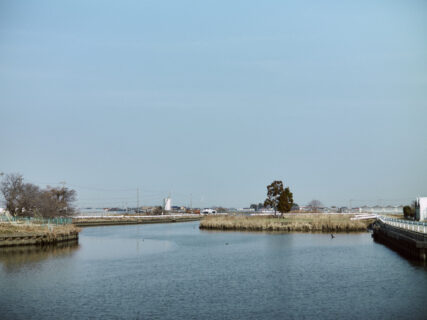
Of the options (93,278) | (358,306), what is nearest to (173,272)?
(93,278)

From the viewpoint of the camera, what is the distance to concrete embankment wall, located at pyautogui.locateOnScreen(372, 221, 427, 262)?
122ft

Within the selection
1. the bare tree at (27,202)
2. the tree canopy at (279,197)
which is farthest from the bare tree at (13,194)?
the tree canopy at (279,197)

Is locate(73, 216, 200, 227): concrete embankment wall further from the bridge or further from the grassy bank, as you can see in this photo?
the bridge

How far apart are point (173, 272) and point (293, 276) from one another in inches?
347

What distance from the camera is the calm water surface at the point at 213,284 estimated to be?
928 inches

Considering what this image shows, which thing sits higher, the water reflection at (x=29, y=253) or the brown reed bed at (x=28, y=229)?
the brown reed bed at (x=28, y=229)

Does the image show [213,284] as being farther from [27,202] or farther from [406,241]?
[27,202]

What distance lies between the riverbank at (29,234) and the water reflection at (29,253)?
3.22ft

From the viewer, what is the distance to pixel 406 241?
4138 centimetres

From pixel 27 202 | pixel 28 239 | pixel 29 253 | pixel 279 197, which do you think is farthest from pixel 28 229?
pixel 279 197

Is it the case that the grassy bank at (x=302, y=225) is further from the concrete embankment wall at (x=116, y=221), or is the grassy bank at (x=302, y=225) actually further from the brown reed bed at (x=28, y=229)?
the concrete embankment wall at (x=116, y=221)

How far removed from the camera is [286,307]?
24.5 meters

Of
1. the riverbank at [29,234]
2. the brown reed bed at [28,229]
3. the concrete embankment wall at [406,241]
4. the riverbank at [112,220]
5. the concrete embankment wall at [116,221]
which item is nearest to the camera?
the concrete embankment wall at [406,241]

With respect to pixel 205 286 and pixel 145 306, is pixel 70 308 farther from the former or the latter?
pixel 205 286
